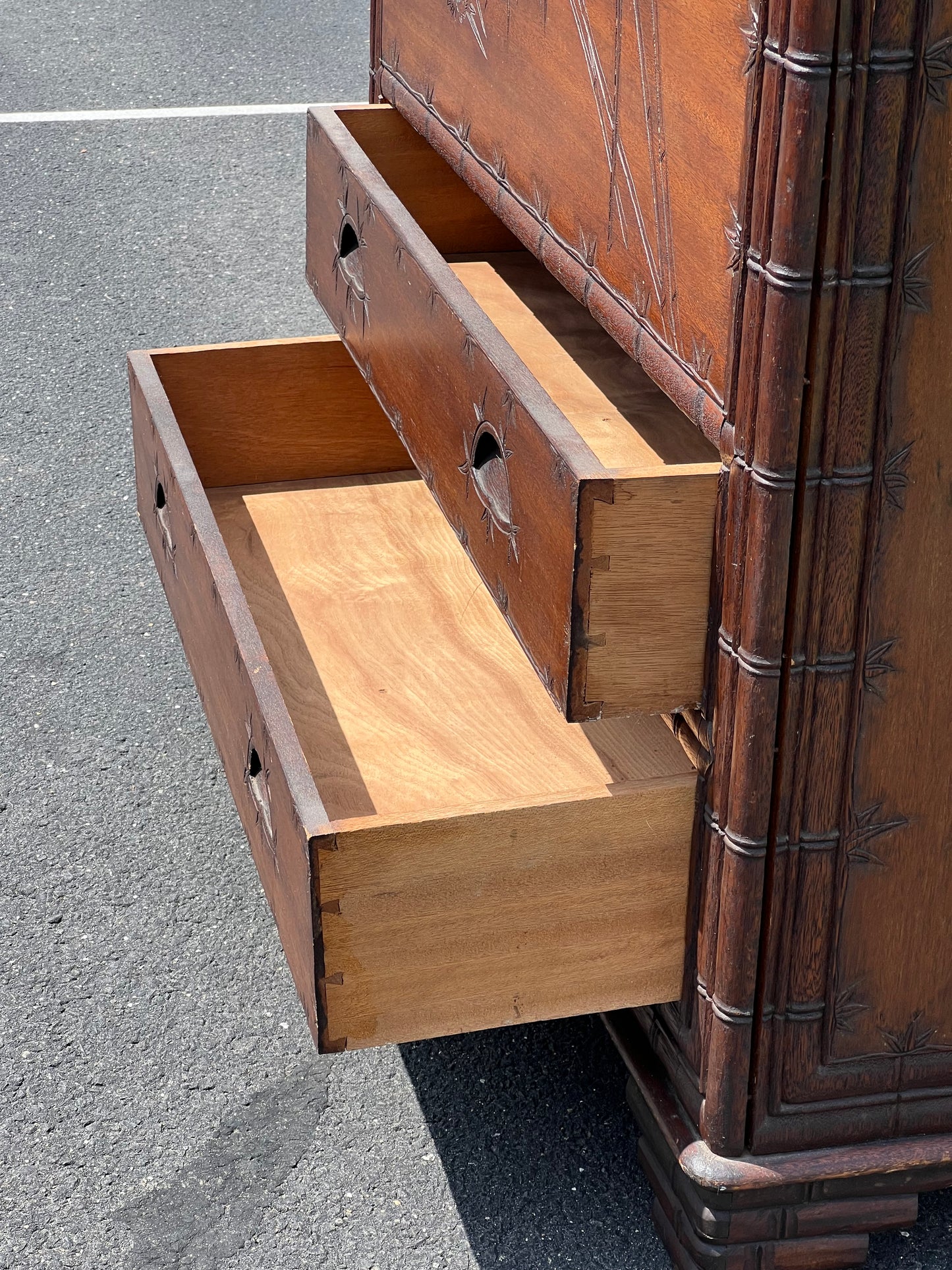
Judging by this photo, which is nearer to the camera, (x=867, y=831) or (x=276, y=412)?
(x=867, y=831)

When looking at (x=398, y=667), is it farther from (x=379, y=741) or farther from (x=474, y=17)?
(x=474, y=17)

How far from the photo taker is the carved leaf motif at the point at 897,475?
97 centimetres

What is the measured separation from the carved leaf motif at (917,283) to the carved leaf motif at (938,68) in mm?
81

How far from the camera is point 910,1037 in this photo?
3.83ft

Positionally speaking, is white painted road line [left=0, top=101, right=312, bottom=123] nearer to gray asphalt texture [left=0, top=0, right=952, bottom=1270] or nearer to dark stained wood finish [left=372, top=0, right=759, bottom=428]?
gray asphalt texture [left=0, top=0, right=952, bottom=1270]

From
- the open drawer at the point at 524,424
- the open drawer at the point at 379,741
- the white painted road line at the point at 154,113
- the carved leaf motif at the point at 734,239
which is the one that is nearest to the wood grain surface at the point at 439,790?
the open drawer at the point at 379,741

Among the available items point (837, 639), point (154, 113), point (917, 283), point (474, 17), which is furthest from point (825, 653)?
point (154, 113)

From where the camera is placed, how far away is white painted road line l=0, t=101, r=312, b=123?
3762mm

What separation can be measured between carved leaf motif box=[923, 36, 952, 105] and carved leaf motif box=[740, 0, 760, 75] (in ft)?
0.29

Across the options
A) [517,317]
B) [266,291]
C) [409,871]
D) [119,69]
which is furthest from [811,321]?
[119,69]

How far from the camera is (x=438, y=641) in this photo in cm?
156

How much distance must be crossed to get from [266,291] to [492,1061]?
1888mm

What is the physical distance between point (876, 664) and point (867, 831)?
125 millimetres

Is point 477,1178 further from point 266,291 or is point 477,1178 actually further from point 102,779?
point 266,291
